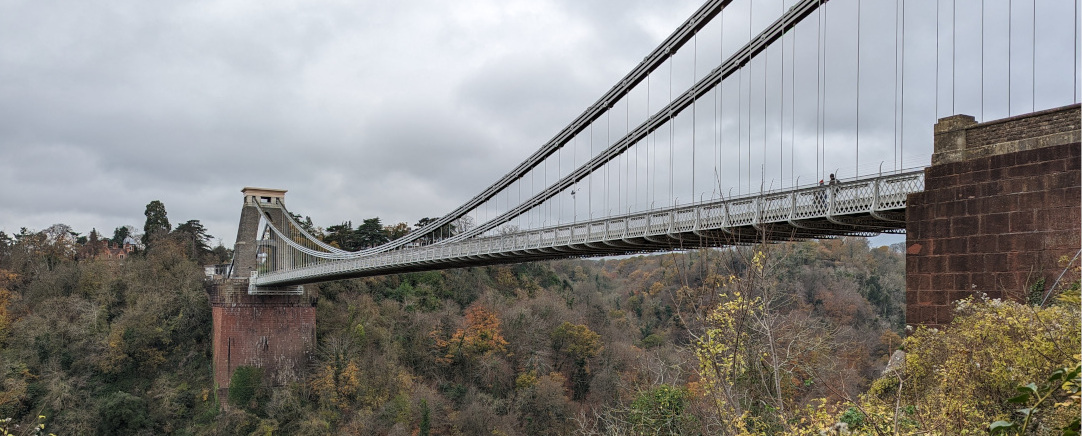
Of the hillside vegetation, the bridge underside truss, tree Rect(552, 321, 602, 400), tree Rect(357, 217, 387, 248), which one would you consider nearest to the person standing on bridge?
the bridge underside truss

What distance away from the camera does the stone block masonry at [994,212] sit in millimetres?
9406

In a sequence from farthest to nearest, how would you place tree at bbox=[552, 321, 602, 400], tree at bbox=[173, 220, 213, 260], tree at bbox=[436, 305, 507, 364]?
tree at bbox=[173, 220, 213, 260], tree at bbox=[552, 321, 602, 400], tree at bbox=[436, 305, 507, 364]

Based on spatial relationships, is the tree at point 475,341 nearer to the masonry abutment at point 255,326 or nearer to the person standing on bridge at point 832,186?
the masonry abutment at point 255,326

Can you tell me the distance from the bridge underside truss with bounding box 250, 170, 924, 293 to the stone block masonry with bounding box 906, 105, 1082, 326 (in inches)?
21.8

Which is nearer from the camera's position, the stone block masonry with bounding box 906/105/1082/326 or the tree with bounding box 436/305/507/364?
the stone block masonry with bounding box 906/105/1082/326

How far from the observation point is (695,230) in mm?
14336

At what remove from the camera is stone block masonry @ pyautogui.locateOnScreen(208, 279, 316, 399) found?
2903 centimetres

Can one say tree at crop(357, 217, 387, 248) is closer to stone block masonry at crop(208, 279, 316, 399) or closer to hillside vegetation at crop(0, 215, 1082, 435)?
hillside vegetation at crop(0, 215, 1082, 435)

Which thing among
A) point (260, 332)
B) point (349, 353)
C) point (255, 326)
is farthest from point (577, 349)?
point (255, 326)

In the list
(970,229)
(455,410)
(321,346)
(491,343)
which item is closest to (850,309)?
(491,343)

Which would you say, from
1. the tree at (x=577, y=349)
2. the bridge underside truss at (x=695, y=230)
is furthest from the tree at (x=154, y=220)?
the tree at (x=577, y=349)

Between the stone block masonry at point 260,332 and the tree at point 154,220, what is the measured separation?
473 inches

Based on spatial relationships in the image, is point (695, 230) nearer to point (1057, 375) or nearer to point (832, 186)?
point (832, 186)

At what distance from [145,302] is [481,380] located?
45.3 feet
